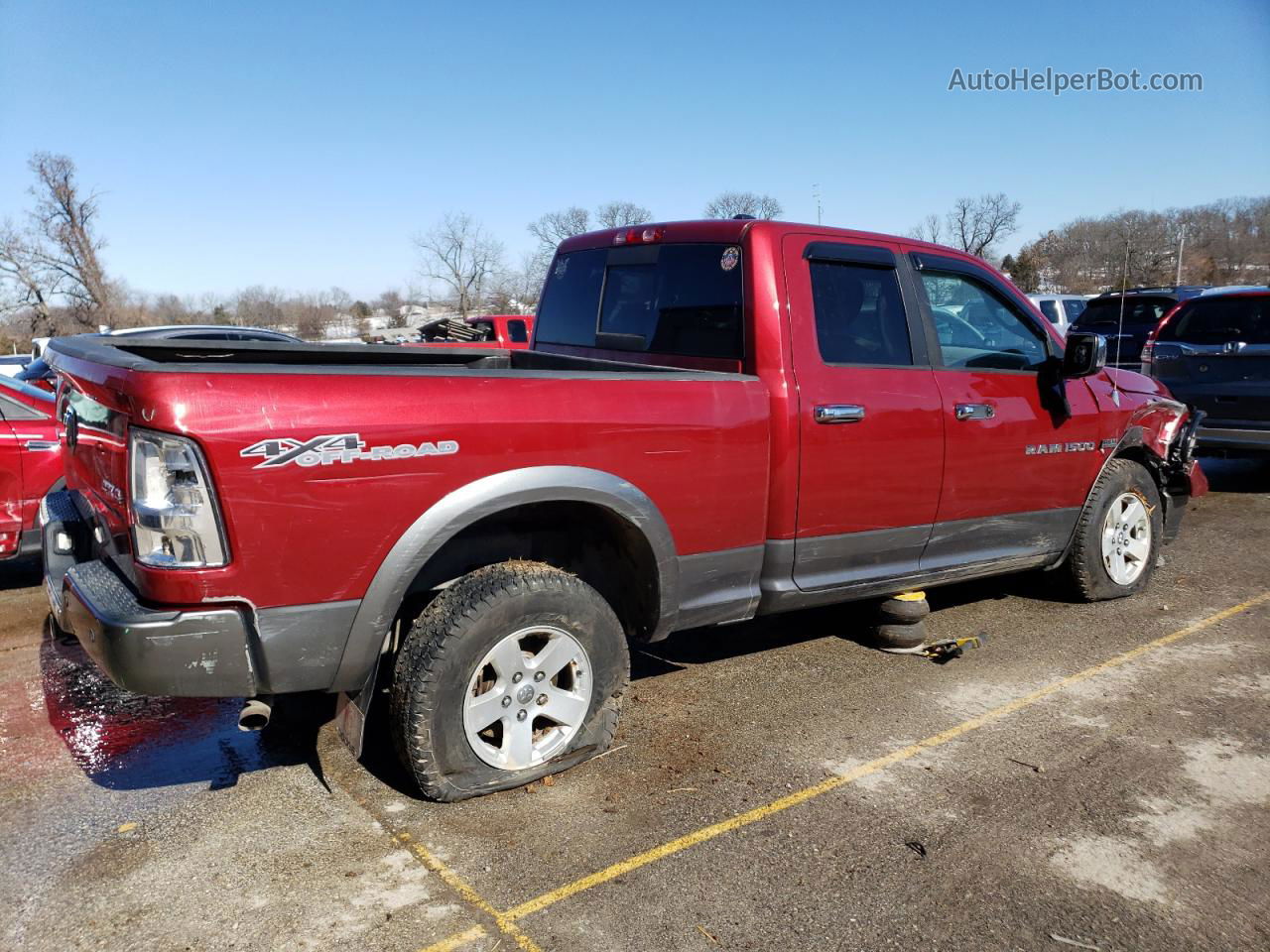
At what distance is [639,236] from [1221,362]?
6.63 metres

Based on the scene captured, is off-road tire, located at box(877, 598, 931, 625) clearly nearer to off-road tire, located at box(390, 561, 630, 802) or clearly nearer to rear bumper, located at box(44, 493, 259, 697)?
off-road tire, located at box(390, 561, 630, 802)

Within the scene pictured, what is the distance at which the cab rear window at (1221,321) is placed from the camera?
8.62 metres

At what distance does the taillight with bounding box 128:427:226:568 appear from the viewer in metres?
2.66

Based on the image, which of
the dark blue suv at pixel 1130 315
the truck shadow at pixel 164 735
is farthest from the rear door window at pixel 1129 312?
the truck shadow at pixel 164 735

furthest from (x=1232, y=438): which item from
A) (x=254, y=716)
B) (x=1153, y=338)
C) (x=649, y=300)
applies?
(x=254, y=716)

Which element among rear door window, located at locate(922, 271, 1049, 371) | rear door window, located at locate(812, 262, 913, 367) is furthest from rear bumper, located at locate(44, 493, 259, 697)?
rear door window, located at locate(922, 271, 1049, 371)

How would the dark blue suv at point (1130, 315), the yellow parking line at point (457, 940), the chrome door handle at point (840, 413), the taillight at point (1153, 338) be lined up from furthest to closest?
the dark blue suv at point (1130, 315) → the taillight at point (1153, 338) → the chrome door handle at point (840, 413) → the yellow parking line at point (457, 940)

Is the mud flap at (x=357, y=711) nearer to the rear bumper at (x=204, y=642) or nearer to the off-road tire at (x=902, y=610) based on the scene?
the rear bumper at (x=204, y=642)

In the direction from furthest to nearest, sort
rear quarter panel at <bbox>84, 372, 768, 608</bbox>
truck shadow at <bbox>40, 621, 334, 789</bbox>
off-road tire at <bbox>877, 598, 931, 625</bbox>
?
1. off-road tire at <bbox>877, 598, 931, 625</bbox>
2. truck shadow at <bbox>40, 621, 334, 789</bbox>
3. rear quarter panel at <bbox>84, 372, 768, 608</bbox>

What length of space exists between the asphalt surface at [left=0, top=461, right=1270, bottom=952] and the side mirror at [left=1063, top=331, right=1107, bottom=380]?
1.45 meters

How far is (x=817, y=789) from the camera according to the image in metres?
3.45

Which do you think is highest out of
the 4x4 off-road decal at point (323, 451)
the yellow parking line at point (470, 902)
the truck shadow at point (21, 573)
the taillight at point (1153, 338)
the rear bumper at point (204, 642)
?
the taillight at point (1153, 338)

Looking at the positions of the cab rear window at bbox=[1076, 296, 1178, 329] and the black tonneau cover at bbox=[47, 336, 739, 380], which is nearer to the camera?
the black tonneau cover at bbox=[47, 336, 739, 380]

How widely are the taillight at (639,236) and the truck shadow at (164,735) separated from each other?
2.55 meters
